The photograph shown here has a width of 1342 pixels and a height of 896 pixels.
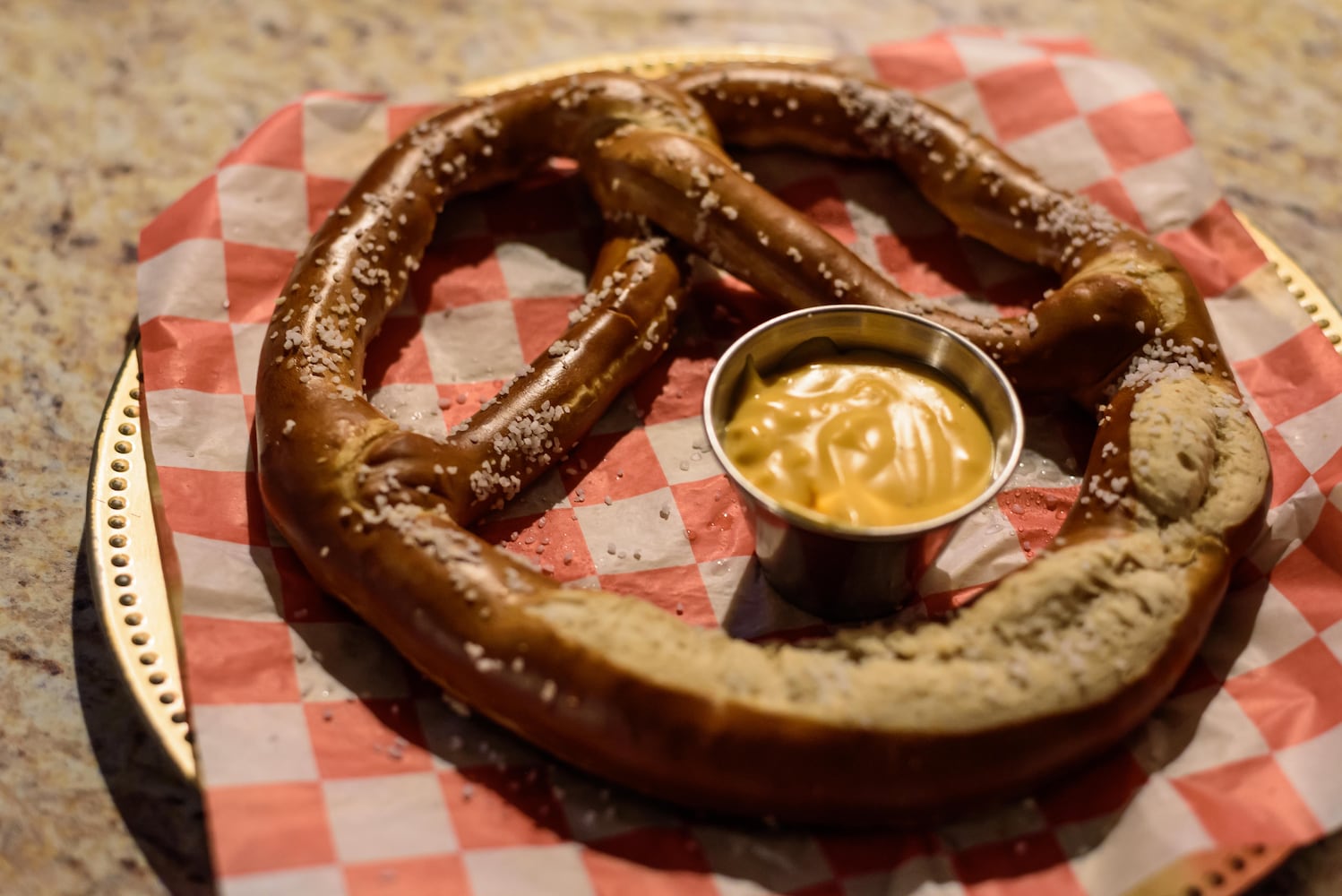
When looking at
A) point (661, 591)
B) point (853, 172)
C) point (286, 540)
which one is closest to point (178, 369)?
point (286, 540)

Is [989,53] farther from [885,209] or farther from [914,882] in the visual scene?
[914,882]

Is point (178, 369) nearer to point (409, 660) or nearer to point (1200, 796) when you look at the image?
point (409, 660)

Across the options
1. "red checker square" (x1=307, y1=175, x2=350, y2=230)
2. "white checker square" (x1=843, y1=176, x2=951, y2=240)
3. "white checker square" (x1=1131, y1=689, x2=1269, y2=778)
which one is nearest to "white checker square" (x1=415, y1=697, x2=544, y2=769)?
"white checker square" (x1=1131, y1=689, x2=1269, y2=778)

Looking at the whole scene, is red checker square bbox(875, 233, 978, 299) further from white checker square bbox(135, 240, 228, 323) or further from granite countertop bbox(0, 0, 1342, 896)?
white checker square bbox(135, 240, 228, 323)

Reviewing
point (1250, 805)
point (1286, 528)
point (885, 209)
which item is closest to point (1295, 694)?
point (1250, 805)

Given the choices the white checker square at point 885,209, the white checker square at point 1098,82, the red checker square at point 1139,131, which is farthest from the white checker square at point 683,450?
the white checker square at point 1098,82

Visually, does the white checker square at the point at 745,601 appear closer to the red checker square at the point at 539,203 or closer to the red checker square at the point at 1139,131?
the red checker square at the point at 539,203
